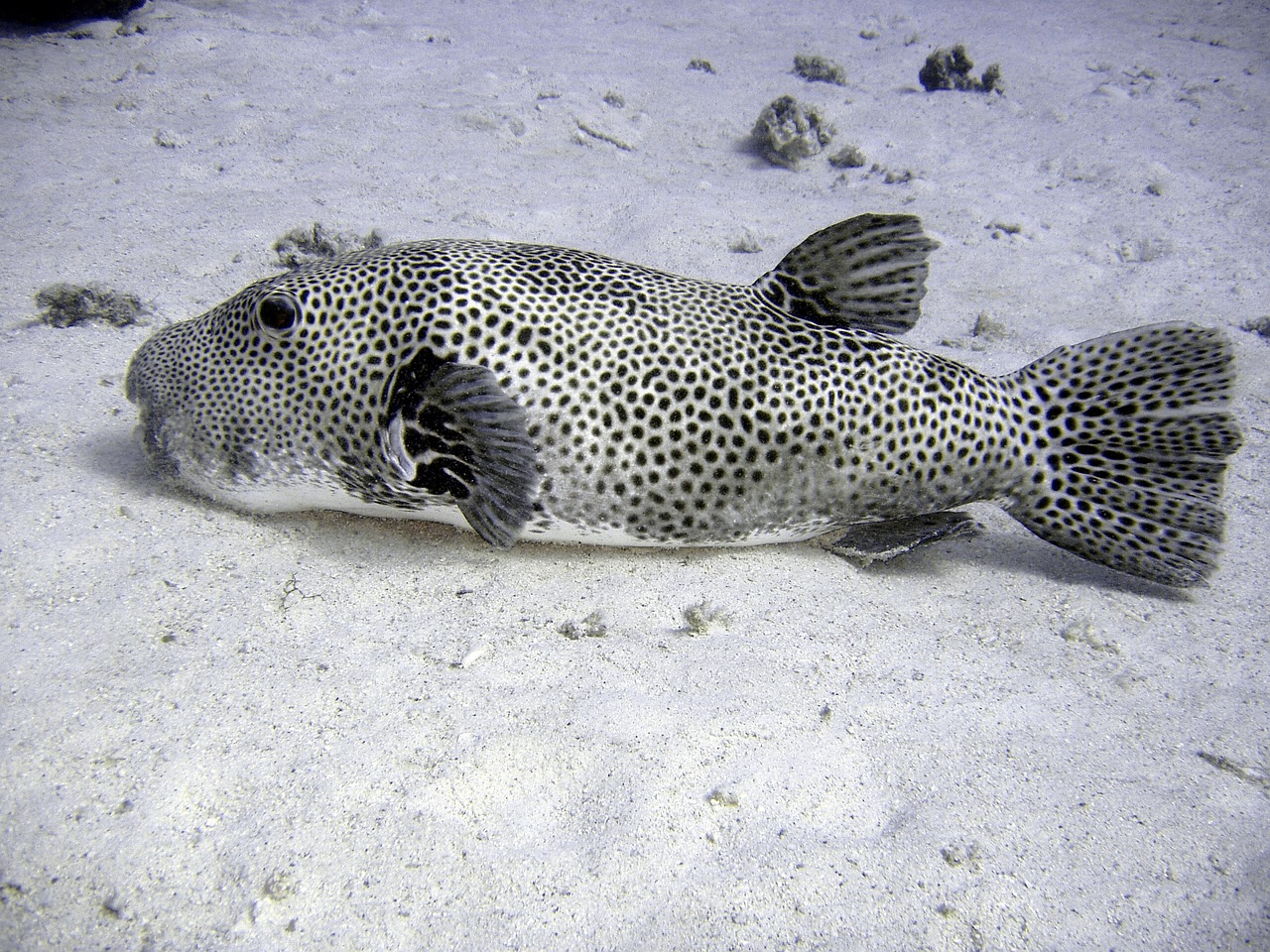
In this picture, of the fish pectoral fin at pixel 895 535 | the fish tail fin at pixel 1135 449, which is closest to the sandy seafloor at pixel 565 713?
the fish pectoral fin at pixel 895 535

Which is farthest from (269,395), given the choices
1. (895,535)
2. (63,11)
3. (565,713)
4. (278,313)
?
(63,11)

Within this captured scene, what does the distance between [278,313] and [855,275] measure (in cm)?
276

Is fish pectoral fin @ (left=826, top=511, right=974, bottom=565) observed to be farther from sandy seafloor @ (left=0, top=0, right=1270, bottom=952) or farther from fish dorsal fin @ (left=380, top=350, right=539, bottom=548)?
fish dorsal fin @ (left=380, top=350, right=539, bottom=548)

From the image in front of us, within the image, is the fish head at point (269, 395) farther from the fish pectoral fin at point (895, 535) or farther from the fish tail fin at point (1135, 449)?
the fish tail fin at point (1135, 449)

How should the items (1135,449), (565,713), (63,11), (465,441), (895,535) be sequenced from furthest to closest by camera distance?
1. (63,11)
2. (895,535)
3. (1135,449)
4. (465,441)
5. (565,713)

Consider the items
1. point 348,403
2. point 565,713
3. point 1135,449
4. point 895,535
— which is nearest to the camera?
point 565,713

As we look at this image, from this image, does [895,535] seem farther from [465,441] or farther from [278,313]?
[278,313]

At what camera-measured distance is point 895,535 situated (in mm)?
3438

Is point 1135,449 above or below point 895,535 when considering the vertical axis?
above

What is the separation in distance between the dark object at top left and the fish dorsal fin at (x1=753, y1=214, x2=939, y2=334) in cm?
1084

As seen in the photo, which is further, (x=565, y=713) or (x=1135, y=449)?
(x=1135, y=449)

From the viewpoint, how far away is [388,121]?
306 inches

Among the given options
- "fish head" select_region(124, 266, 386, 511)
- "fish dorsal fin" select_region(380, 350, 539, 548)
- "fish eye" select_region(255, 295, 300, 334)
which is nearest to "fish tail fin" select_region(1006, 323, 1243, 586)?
"fish dorsal fin" select_region(380, 350, 539, 548)

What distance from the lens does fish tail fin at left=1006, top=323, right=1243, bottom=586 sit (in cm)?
321
